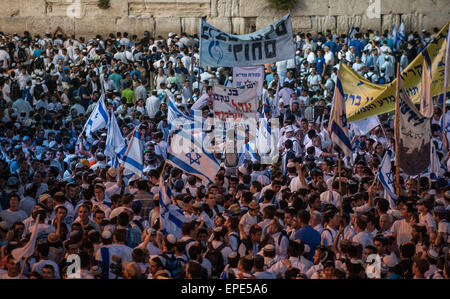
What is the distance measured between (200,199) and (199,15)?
1748cm

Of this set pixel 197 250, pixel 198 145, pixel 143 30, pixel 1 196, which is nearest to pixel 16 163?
pixel 1 196

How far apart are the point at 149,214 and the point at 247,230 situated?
1.40 meters

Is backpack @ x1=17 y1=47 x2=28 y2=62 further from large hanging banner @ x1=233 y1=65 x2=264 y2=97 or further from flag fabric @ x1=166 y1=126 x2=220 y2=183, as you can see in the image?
flag fabric @ x1=166 y1=126 x2=220 y2=183

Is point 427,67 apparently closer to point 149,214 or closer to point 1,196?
point 149,214

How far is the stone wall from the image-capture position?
1011 inches

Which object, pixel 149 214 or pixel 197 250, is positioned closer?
pixel 197 250

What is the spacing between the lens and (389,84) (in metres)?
11.3

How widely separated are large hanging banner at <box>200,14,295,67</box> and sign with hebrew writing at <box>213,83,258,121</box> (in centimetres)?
134

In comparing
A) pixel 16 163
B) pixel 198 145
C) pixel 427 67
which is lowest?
pixel 16 163

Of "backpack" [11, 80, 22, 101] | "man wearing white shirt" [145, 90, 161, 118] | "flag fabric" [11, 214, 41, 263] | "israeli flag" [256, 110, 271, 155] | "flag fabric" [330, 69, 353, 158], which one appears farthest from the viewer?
"backpack" [11, 80, 22, 101]

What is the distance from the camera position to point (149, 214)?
9.16m

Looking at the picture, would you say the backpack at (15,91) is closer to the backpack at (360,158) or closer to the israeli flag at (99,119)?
the israeli flag at (99,119)

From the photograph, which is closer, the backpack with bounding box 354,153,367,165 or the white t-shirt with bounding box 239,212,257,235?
the white t-shirt with bounding box 239,212,257,235

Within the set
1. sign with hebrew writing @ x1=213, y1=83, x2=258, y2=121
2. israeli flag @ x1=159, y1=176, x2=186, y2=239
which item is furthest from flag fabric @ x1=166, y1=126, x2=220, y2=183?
sign with hebrew writing @ x1=213, y1=83, x2=258, y2=121
